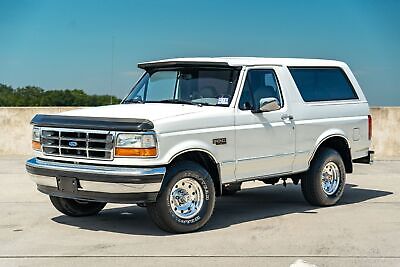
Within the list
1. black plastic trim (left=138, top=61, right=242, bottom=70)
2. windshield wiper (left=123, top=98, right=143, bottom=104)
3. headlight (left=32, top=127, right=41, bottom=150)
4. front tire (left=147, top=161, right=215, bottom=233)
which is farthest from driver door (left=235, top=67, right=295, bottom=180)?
headlight (left=32, top=127, right=41, bottom=150)

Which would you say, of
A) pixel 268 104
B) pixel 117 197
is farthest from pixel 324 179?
pixel 117 197

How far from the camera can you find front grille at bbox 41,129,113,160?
284 inches

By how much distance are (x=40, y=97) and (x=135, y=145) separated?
13.1m

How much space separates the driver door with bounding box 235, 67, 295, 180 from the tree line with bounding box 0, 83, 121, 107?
7000 millimetres

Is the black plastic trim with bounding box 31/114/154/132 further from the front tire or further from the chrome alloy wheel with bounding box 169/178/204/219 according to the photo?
the chrome alloy wheel with bounding box 169/178/204/219

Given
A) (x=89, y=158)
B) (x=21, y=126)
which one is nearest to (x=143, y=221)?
(x=89, y=158)

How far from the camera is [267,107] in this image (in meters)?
8.33

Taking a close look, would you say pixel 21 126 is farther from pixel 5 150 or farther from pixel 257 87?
pixel 257 87

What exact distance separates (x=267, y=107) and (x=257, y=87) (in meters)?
0.35

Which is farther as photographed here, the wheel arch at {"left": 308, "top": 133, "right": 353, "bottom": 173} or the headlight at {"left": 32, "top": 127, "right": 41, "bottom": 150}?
the wheel arch at {"left": 308, "top": 133, "right": 353, "bottom": 173}

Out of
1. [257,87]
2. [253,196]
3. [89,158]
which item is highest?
[257,87]

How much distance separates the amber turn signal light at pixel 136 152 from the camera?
23.3ft

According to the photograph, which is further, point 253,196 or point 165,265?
point 253,196

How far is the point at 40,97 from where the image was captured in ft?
64.2
